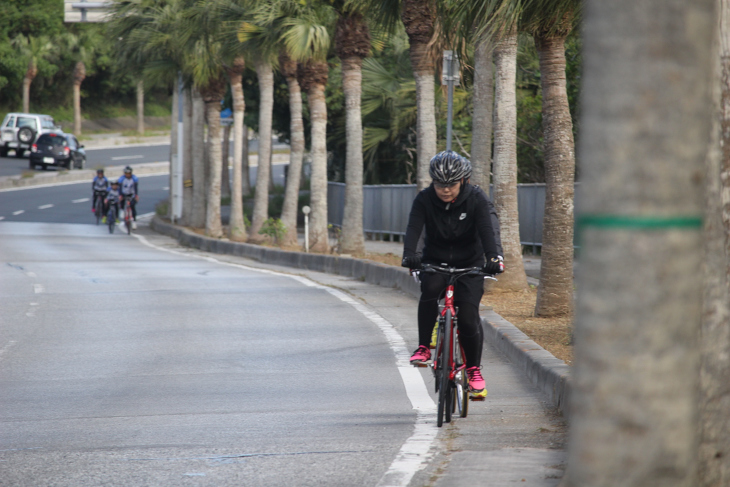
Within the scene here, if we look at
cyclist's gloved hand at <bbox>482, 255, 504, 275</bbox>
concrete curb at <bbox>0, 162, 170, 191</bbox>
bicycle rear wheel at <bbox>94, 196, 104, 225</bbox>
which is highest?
concrete curb at <bbox>0, 162, 170, 191</bbox>

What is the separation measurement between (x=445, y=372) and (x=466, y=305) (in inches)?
18.9

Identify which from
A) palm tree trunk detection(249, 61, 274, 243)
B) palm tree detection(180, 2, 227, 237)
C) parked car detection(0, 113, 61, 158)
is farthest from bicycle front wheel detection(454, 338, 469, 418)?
parked car detection(0, 113, 61, 158)

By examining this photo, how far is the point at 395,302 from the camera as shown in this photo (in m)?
15.1

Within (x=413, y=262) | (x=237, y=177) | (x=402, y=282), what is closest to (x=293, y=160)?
(x=237, y=177)

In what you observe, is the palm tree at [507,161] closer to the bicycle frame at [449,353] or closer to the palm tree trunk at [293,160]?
the bicycle frame at [449,353]

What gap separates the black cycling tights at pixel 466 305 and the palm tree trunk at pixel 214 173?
84.0 ft

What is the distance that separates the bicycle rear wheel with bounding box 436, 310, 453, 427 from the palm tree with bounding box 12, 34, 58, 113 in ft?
218

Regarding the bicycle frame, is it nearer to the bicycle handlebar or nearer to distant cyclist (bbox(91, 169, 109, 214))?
the bicycle handlebar

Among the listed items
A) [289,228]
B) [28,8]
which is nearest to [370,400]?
[289,228]

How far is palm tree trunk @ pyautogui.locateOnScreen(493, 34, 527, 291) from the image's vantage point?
46.5ft

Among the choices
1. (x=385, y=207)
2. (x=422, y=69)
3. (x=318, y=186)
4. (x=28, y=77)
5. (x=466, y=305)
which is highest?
(x=28, y=77)

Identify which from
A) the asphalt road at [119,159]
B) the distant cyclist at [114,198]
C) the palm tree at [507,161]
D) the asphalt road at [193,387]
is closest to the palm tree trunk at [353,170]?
the asphalt road at [193,387]

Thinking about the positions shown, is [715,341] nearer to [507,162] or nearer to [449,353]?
[449,353]

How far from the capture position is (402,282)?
55.2ft
